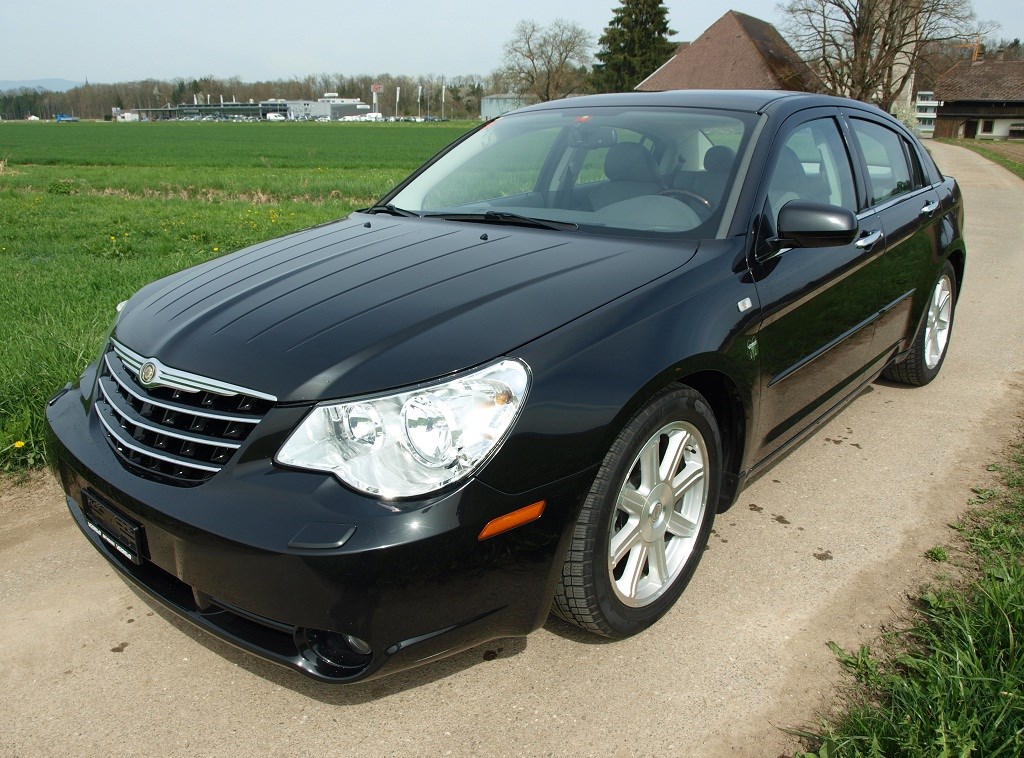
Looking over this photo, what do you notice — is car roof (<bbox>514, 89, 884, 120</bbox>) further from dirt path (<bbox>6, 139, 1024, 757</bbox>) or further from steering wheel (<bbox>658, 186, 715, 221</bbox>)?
dirt path (<bbox>6, 139, 1024, 757</bbox>)

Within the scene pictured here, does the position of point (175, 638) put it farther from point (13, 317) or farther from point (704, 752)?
point (13, 317)

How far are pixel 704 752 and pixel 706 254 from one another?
146 centimetres

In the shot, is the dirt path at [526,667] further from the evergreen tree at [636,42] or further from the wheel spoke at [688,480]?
the evergreen tree at [636,42]

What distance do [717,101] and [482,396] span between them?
2069mm

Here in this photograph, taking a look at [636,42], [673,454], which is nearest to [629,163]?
[673,454]

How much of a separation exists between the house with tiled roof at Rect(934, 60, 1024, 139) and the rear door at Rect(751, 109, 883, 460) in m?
90.1

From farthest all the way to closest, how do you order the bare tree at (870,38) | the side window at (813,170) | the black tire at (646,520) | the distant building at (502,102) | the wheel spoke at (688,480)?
the distant building at (502,102), the bare tree at (870,38), the side window at (813,170), the wheel spoke at (688,480), the black tire at (646,520)

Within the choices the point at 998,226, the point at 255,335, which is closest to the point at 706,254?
the point at 255,335

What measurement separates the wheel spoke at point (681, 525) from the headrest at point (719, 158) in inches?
50.0

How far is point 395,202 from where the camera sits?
12.2ft

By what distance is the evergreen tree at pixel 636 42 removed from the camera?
67375 millimetres

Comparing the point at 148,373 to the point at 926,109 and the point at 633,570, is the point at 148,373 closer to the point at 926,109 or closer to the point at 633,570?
the point at 633,570

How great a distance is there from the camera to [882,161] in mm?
4082

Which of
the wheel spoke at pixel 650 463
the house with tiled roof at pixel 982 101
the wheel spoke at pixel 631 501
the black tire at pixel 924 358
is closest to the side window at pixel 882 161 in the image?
the black tire at pixel 924 358
